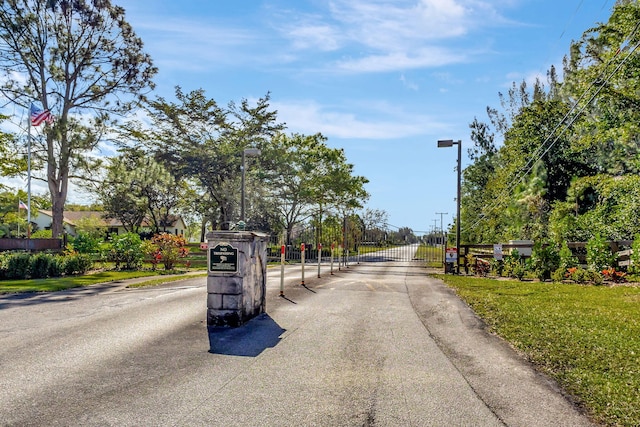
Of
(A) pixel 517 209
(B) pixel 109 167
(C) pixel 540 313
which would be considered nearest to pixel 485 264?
(C) pixel 540 313

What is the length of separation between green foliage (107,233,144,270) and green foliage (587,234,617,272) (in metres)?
18.8

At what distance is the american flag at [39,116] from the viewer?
1084 inches

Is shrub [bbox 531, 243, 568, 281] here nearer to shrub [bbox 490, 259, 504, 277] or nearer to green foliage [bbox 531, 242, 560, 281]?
green foliage [bbox 531, 242, 560, 281]

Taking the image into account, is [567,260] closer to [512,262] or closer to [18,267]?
[512,262]

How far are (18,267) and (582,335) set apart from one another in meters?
19.2

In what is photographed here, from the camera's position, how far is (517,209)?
34344 millimetres

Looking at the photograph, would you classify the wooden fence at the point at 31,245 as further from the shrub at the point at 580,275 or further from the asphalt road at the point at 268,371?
the shrub at the point at 580,275

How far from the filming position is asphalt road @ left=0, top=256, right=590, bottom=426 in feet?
15.3

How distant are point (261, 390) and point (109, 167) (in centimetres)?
3172

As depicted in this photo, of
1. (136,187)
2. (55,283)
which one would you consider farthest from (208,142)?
(55,283)

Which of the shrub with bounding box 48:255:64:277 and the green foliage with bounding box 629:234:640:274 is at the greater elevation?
the green foliage with bounding box 629:234:640:274

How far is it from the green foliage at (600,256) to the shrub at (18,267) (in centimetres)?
2055

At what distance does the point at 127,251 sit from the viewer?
22.1 meters

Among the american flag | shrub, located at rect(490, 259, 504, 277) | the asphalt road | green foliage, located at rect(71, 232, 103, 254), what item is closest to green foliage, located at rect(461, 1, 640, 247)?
shrub, located at rect(490, 259, 504, 277)
